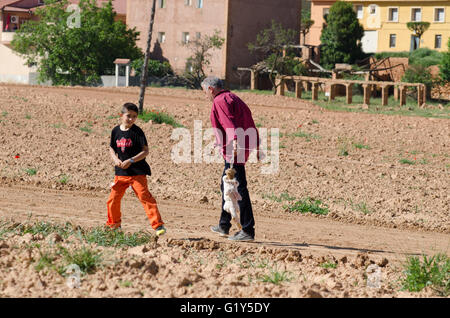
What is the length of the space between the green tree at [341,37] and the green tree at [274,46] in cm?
277

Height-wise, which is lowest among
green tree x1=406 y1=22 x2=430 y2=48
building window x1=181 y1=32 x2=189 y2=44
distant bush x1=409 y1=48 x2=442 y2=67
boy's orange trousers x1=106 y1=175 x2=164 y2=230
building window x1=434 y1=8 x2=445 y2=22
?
boy's orange trousers x1=106 y1=175 x2=164 y2=230

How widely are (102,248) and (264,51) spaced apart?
138ft

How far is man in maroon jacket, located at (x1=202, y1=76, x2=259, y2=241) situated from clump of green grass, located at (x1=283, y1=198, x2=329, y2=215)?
308 centimetres

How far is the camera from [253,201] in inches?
497

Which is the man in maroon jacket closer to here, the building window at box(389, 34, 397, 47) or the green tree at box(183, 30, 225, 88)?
the green tree at box(183, 30, 225, 88)

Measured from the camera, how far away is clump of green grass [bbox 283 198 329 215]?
1201 cm

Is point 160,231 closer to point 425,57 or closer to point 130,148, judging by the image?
point 130,148

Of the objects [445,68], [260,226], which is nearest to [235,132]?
[260,226]

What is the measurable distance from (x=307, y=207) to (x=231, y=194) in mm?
3499

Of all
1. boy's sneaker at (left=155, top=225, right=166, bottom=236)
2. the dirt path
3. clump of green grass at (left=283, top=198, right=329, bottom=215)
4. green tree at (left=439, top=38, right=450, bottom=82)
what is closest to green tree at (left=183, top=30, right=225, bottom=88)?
green tree at (left=439, top=38, right=450, bottom=82)

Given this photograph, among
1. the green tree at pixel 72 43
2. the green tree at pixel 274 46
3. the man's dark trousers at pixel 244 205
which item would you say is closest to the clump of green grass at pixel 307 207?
the man's dark trousers at pixel 244 205

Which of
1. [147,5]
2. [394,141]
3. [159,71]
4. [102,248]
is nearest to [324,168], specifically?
[394,141]

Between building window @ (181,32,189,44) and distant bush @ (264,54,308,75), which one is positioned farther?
building window @ (181,32,189,44)

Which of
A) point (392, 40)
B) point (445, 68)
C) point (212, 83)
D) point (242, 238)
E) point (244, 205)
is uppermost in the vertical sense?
point (392, 40)
